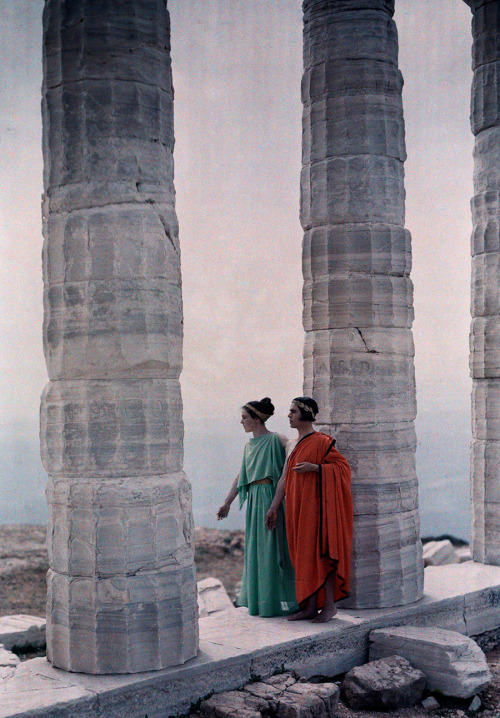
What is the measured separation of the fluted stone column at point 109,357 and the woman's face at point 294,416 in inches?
67.6

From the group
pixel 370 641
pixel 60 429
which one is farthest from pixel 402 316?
pixel 60 429

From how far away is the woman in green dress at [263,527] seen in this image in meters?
8.82

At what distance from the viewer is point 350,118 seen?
9.34 meters

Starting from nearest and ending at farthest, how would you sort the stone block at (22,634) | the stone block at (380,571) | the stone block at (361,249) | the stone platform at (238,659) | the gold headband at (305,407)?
the stone platform at (238,659) → the gold headband at (305,407) → the stone block at (380,571) → the stone block at (361,249) → the stone block at (22,634)

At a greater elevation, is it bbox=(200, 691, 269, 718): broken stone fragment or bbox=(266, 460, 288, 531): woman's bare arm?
bbox=(266, 460, 288, 531): woman's bare arm

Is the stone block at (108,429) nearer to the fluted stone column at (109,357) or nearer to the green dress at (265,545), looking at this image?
the fluted stone column at (109,357)

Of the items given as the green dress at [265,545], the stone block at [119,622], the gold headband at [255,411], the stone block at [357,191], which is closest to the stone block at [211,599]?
the green dress at [265,545]

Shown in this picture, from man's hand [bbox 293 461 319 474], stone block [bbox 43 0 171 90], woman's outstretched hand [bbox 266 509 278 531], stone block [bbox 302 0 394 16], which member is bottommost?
woman's outstretched hand [bbox 266 509 278 531]

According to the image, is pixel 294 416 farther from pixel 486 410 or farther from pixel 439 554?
pixel 439 554

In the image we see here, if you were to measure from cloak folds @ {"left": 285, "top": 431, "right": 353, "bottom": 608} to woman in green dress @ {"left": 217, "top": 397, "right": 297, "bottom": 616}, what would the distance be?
266 mm

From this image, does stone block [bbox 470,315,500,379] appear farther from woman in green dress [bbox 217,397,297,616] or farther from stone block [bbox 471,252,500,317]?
woman in green dress [bbox 217,397,297,616]

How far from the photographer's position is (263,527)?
8.88 m

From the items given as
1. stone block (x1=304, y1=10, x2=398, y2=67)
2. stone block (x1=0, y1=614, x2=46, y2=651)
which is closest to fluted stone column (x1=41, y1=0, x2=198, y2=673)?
stone block (x1=304, y1=10, x2=398, y2=67)

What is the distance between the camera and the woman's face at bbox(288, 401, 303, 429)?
8592mm
